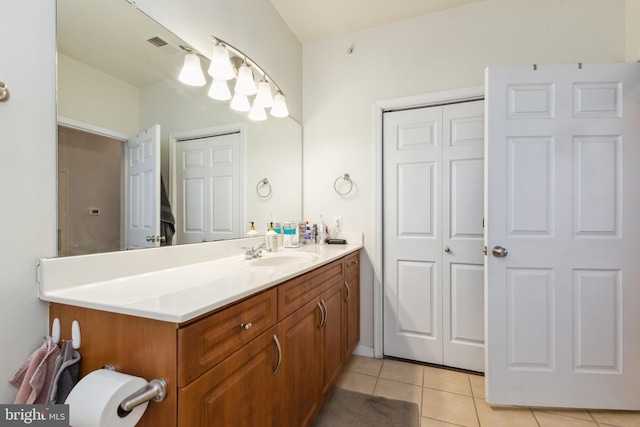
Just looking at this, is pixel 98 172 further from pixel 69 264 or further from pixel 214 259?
pixel 214 259

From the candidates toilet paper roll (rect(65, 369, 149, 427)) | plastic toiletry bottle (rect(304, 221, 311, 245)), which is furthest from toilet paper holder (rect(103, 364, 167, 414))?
plastic toiletry bottle (rect(304, 221, 311, 245))

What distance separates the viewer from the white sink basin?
65.8 inches

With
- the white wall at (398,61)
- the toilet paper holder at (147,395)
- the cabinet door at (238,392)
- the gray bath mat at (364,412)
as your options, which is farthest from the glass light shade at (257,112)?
the gray bath mat at (364,412)

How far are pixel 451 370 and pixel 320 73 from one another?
2.64 meters

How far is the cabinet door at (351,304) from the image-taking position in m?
1.92

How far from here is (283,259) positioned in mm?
1809

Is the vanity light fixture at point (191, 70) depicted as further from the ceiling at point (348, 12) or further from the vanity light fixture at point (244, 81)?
the ceiling at point (348, 12)

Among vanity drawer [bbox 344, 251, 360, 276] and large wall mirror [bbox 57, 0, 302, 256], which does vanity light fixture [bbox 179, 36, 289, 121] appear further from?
vanity drawer [bbox 344, 251, 360, 276]

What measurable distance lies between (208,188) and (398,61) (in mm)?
1779

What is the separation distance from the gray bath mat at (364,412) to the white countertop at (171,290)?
0.92m

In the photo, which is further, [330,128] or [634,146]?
[330,128]

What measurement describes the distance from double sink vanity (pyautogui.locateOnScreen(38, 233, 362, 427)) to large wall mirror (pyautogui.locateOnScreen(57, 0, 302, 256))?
12cm

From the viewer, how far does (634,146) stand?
1.55 m

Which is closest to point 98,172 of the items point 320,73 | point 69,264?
point 69,264
